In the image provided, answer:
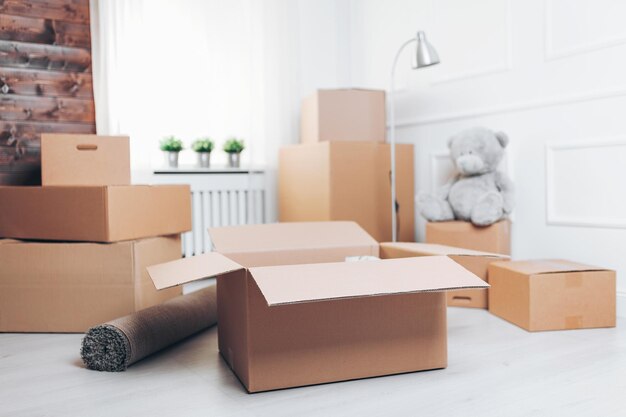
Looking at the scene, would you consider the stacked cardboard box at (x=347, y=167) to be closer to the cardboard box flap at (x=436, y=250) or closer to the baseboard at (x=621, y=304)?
the cardboard box flap at (x=436, y=250)

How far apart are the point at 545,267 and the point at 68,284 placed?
1620mm

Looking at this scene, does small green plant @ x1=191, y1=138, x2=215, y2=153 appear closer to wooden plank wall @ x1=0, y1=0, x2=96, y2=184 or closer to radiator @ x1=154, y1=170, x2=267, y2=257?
radiator @ x1=154, y1=170, x2=267, y2=257

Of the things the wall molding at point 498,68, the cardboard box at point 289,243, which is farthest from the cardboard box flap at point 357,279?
the wall molding at point 498,68

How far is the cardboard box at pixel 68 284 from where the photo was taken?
1892 mm

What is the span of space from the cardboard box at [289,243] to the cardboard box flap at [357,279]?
38cm

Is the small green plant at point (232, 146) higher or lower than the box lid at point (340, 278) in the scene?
higher

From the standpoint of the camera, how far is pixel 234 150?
317cm

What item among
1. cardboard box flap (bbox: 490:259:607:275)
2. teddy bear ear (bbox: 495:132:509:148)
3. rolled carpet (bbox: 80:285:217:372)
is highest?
teddy bear ear (bbox: 495:132:509:148)

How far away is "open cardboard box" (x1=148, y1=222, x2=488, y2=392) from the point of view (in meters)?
Result: 1.25

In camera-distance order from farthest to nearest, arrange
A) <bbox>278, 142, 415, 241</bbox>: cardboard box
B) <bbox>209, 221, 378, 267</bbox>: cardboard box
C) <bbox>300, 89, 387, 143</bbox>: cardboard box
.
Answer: <bbox>300, 89, 387, 143</bbox>: cardboard box < <bbox>278, 142, 415, 241</bbox>: cardboard box < <bbox>209, 221, 378, 267</bbox>: cardboard box

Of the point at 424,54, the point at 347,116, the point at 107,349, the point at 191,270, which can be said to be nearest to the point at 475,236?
the point at 424,54

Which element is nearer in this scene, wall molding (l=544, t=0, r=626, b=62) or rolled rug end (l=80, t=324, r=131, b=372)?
rolled rug end (l=80, t=324, r=131, b=372)

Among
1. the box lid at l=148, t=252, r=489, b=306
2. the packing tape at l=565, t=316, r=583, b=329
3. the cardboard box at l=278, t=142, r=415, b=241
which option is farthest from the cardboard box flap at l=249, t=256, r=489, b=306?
the cardboard box at l=278, t=142, r=415, b=241

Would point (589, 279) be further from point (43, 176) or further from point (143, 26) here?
point (143, 26)
